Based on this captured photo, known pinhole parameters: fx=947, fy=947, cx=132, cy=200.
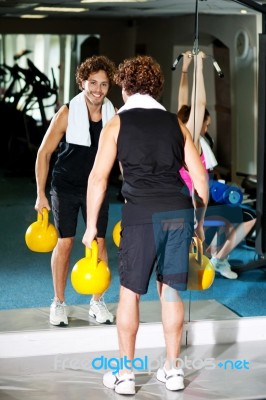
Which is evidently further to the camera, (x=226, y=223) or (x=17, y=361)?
(x=226, y=223)

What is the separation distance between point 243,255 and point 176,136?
1.18 metres

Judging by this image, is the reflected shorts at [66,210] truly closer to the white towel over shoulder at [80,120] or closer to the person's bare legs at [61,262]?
the person's bare legs at [61,262]

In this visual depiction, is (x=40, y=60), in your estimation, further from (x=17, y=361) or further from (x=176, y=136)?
(x=17, y=361)

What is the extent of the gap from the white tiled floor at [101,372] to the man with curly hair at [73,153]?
201 mm

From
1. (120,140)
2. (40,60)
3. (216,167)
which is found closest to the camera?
(120,140)

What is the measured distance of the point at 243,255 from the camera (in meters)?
4.81

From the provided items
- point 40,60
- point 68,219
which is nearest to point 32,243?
point 68,219

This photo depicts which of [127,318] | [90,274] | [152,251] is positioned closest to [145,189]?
[152,251]

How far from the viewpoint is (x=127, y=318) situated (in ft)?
13.0

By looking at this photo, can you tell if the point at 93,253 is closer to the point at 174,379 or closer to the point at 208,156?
the point at 174,379

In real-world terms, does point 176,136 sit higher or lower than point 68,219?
higher

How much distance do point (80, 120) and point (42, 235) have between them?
567mm

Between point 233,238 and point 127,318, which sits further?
point 233,238

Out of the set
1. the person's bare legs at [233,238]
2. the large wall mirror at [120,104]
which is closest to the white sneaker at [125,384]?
the large wall mirror at [120,104]
